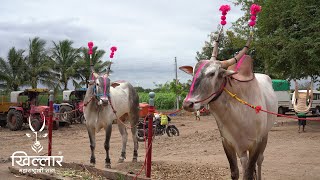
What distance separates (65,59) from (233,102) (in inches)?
1266

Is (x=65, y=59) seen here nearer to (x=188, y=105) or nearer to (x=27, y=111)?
(x=27, y=111)

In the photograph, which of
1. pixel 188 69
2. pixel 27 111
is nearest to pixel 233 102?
pixel 188 69

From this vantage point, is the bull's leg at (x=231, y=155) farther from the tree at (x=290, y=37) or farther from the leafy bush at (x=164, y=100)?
the leafy bush at (x=164, y=100)

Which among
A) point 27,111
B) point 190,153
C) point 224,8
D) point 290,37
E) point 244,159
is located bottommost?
point 190,153

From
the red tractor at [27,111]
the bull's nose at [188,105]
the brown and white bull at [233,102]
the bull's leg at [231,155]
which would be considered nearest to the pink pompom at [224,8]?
the brown and white bull at [233,102]

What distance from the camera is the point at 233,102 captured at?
183 inches

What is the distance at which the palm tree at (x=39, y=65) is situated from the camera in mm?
32469

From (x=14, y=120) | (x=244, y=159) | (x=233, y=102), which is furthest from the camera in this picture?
(x=14, y=120)

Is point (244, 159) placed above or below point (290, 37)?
below

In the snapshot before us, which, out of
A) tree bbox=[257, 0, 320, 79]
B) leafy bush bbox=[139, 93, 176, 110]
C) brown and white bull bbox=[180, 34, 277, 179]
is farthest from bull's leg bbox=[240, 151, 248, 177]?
leafy bush bbox=[139, 93, 176, 110]

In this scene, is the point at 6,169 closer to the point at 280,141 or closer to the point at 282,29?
the point at 280,141

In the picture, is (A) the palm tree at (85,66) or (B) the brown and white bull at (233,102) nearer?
(B) the brown and white bull at (233,102)

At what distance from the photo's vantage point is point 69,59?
3531 cm

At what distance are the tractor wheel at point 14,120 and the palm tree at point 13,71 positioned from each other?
13.5 meters
